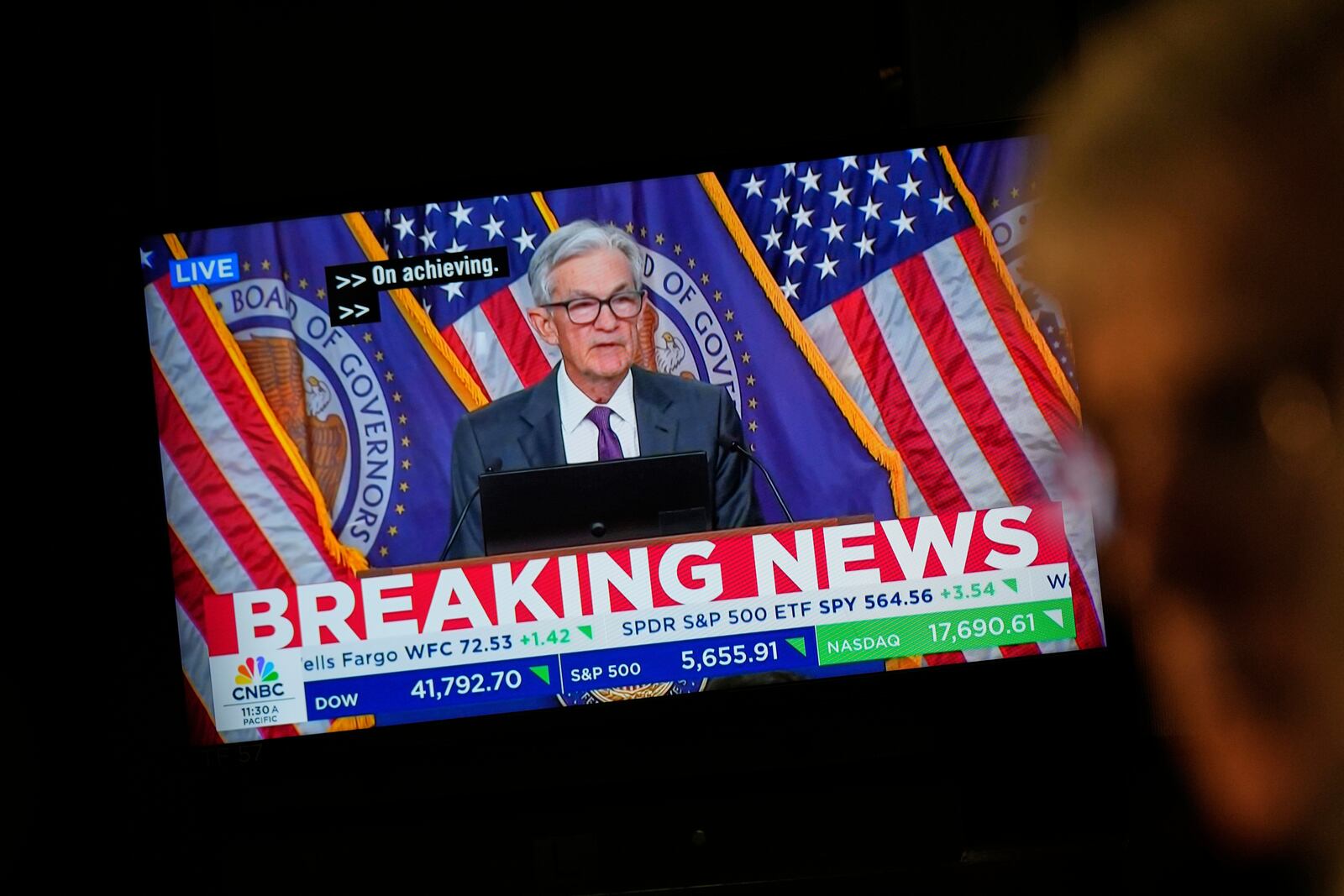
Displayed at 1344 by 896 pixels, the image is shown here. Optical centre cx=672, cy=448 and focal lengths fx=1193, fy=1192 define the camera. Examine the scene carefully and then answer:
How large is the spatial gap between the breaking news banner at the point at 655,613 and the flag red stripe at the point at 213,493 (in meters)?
0.05

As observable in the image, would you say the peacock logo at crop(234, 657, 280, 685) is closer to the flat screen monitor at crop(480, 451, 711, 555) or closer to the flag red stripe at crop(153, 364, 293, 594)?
the flag red stripe at crop(153, 364, 293, 594)

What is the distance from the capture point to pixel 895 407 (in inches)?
85.5

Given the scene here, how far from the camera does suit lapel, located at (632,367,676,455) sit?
2180mm

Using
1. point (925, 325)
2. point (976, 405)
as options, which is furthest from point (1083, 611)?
point (925, 325)

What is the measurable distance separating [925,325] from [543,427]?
2.36 feet

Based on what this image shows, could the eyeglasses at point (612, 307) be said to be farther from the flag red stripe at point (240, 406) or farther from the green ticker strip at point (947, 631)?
the green ticker strip at point (947, 631)

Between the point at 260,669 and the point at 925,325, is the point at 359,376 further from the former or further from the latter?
the point at 925,325

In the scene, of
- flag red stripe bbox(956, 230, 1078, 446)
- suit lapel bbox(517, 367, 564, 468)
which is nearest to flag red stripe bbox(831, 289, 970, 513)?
flag red stripe bbox(956, 230, 1078, 446)

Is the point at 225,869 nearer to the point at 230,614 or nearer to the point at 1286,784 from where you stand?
the point at 230,614

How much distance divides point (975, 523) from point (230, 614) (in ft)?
4.50

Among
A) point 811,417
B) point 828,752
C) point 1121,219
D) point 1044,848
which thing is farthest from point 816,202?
point 1121,219

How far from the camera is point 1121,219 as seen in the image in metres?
0.54

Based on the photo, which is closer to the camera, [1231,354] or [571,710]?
[1231,354]

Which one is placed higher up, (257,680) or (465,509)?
(465,509)
